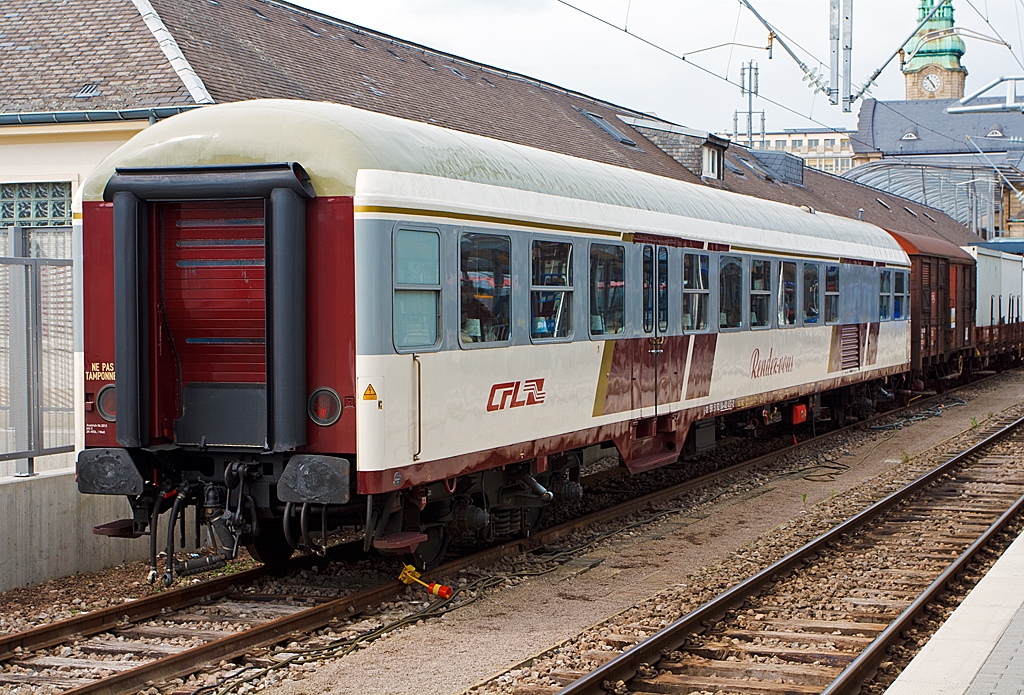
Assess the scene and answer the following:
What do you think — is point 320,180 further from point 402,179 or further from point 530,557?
point 530,557

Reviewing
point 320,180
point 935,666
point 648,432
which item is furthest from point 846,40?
point 935,666

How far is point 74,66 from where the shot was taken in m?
15.0

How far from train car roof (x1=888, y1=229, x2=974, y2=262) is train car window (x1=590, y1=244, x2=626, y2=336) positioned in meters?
12.8

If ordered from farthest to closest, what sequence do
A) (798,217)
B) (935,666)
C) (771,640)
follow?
1. (798,217)
2. (771,640)
3. (935,666)

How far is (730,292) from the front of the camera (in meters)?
13.2

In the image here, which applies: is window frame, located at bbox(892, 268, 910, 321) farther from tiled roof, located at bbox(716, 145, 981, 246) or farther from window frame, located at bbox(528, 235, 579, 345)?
window frame, located at bbox(528, 235, 579, 345)

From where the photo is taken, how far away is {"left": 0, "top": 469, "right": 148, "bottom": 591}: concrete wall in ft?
28.0

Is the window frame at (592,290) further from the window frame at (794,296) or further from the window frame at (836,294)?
the window frame at (836,294)

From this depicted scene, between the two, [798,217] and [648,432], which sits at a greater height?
[798,217]

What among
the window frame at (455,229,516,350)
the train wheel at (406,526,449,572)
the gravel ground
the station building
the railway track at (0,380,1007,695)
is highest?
the station building

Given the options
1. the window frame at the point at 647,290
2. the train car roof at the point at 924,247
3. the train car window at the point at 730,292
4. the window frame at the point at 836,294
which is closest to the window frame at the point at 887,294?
the train car roof at the point at 924,247

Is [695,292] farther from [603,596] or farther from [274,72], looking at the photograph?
[274,72]

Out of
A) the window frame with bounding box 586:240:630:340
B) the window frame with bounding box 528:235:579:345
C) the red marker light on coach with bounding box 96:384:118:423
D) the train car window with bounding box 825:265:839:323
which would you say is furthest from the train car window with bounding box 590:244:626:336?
the train car window with bounding box 825:265:839:323

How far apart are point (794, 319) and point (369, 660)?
9.75m
